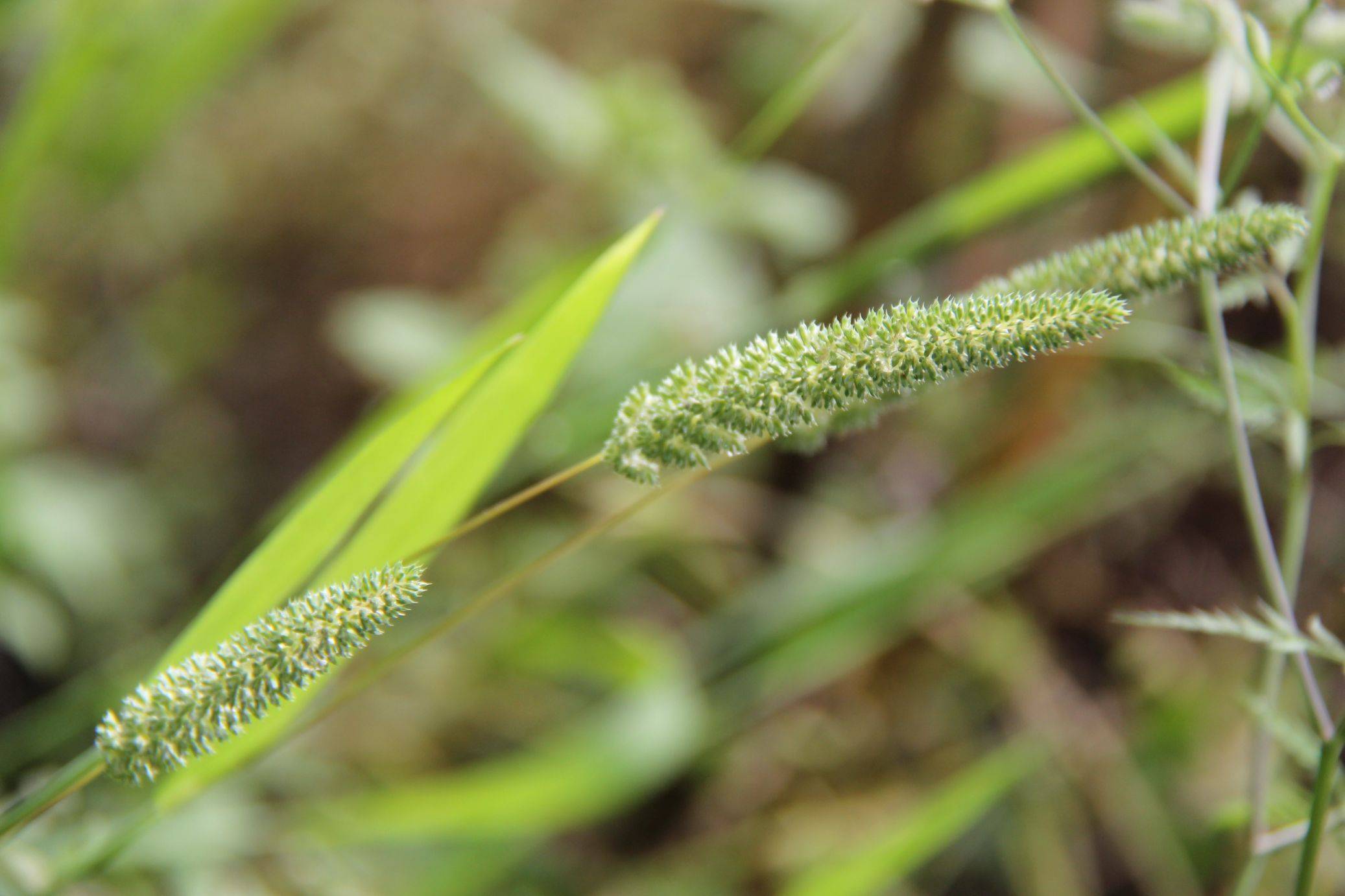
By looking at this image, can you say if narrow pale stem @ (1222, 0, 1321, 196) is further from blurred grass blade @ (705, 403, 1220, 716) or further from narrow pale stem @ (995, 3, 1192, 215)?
blurred grass blade @ (705, 403, 1220, 716)

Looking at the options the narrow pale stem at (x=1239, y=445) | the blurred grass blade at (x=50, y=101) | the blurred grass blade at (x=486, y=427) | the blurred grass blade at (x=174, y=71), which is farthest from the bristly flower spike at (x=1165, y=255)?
the blurred grass blade at (x=174, y=71)

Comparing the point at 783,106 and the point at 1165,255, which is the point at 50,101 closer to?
the point at 783,106

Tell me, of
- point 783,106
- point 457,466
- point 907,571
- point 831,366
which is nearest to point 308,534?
point 457,466

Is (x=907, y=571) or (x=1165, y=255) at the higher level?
(x=1165, y=255)

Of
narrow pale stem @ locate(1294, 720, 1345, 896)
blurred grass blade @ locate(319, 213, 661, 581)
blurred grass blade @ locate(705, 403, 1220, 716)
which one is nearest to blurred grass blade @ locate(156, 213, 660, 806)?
blurred grass blade @ locate(319, 213, 661, 581)

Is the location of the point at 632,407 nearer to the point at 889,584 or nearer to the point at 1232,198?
the point at 889,584

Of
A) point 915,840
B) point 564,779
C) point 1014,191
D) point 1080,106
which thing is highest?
point 1080,106
